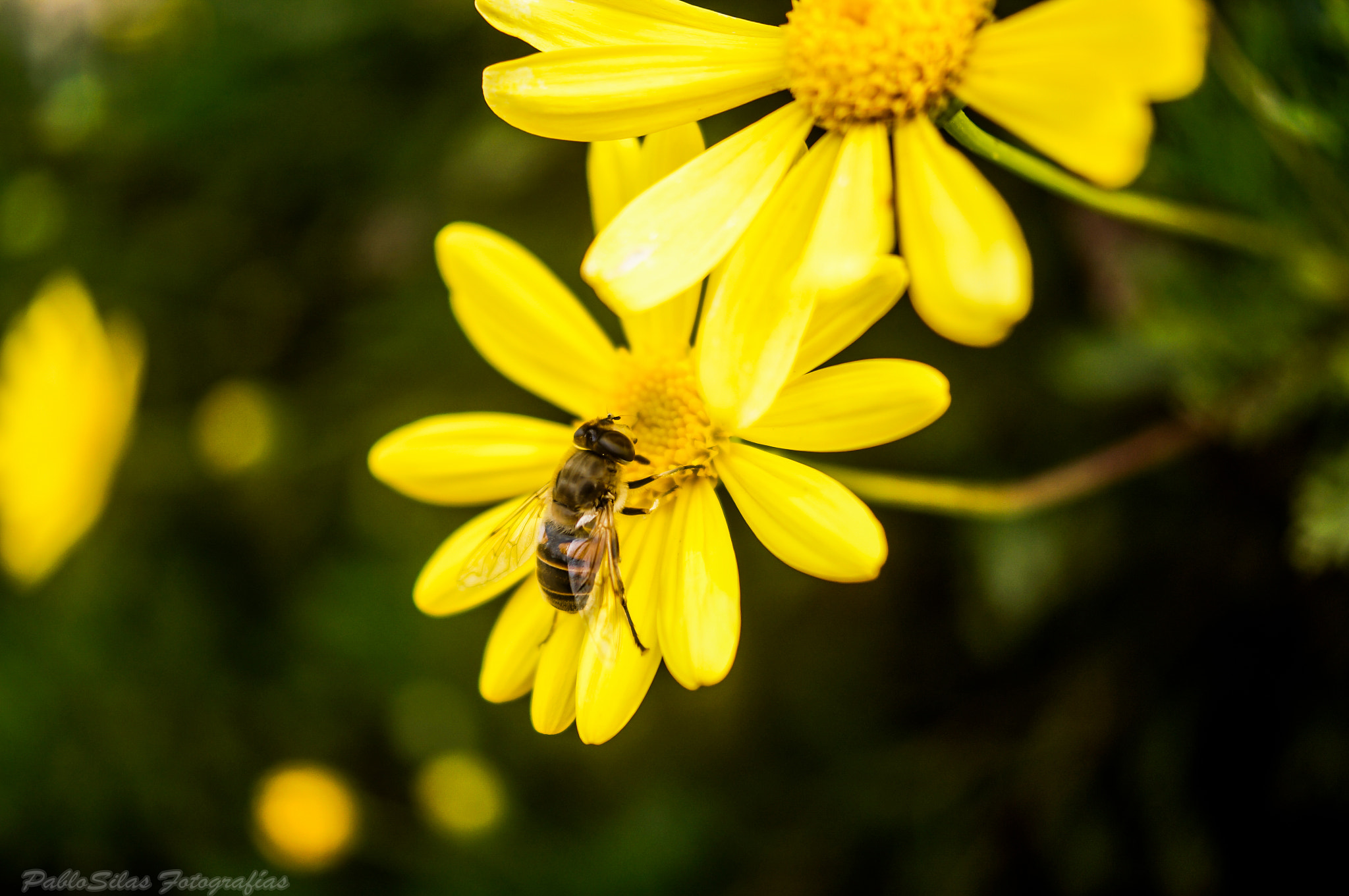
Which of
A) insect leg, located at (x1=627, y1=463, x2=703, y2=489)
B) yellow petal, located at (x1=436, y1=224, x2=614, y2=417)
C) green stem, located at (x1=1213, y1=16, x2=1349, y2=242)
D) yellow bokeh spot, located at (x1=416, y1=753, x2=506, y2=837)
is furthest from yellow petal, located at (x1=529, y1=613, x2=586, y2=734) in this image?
yellow bokeh spot, located at (x1=416, y1=753, x2=506, y2=837)

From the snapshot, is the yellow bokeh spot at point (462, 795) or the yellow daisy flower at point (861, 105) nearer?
the yellow daisy flower at point (861, 105)

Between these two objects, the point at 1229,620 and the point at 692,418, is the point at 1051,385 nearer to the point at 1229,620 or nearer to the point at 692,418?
the point at 1229,620

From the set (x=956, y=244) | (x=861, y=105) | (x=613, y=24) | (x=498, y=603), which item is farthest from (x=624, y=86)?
(x=498, y=603)

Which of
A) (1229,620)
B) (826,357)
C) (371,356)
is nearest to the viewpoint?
(826,357)

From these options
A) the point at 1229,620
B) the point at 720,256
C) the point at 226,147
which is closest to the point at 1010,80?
the point at 720,256

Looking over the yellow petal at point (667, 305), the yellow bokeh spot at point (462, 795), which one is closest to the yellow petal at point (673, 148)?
the yellow petal at point (667, 305)

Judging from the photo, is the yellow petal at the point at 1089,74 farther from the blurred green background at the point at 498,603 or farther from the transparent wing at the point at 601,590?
the transparent wing at the point at 601,590
